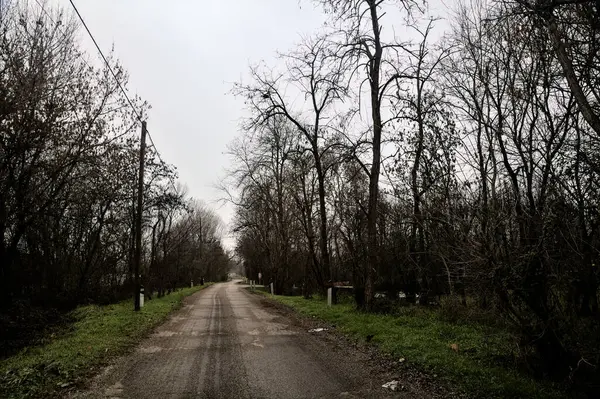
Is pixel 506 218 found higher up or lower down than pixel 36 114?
lower down

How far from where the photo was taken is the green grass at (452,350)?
575cm

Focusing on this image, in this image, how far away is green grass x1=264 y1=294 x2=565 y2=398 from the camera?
18.9 feet

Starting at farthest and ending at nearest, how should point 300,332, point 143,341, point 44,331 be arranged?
point 44,331
point 300,332
point 143,341

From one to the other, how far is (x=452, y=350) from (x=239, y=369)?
3.88 m

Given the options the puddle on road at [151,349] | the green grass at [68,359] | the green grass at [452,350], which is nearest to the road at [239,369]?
the puddle on road at [151,349]

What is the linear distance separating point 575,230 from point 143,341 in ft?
30.3

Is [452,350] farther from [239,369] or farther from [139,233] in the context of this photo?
[139,233]

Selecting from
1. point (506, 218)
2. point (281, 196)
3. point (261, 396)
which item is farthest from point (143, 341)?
point (281, 196)

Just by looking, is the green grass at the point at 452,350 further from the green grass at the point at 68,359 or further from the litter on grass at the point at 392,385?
the green grass at the point at 68,359

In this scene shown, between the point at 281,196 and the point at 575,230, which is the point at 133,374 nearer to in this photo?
the point at 575,230

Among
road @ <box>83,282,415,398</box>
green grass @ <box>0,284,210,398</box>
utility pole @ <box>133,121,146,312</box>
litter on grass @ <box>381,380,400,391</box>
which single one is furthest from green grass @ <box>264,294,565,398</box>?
utility pole @ <box>133,121,146,312</box>

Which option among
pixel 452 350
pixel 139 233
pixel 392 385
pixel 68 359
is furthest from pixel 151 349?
pixel 139 233

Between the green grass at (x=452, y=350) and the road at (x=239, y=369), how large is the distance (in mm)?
904

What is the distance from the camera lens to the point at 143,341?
10172 mm
